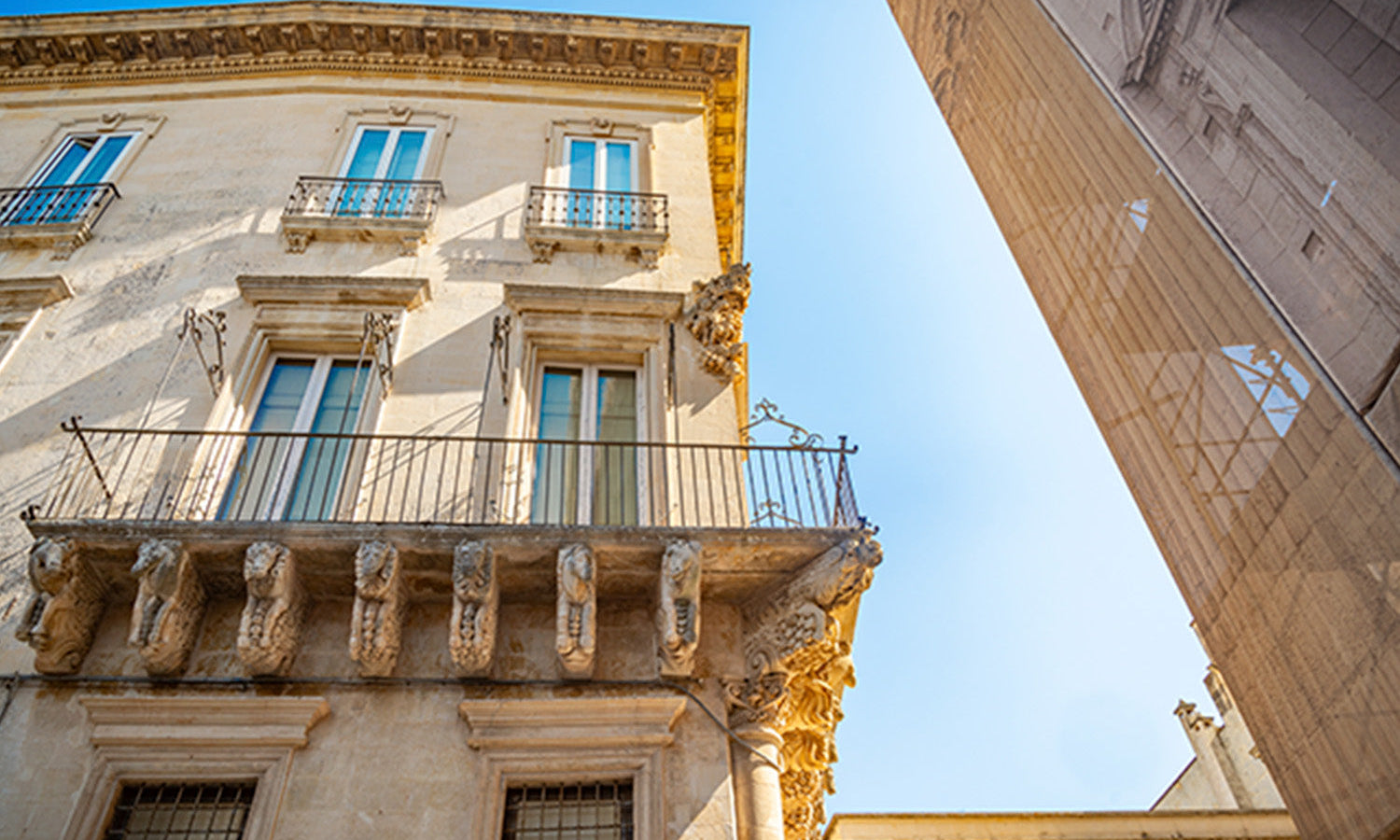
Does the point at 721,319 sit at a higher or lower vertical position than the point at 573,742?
higher

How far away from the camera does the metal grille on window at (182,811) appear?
554 centimetres

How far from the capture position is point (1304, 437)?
298 inches

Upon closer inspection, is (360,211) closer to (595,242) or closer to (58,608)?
(595,242)

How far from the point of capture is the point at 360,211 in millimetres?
10453

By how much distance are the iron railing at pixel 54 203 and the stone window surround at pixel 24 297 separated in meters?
1.28

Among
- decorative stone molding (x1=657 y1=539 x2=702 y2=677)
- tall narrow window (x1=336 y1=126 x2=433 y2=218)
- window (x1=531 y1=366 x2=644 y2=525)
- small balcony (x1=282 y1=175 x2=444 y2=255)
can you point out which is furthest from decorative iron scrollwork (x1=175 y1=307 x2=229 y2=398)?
decorative stone molding (x1=657 y1=539 x2=702 y2=677)

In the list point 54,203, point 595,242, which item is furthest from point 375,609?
point 54,203

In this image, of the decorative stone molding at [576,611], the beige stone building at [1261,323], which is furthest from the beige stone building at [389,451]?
the beige stone building at [1261,323]

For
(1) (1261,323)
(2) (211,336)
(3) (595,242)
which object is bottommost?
(1) (1261,323)

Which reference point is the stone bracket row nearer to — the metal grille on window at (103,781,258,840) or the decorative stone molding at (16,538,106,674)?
the decorative stone molding at (16,538,106,674)

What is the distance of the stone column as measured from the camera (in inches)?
229

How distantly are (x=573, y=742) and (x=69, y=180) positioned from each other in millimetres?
10597

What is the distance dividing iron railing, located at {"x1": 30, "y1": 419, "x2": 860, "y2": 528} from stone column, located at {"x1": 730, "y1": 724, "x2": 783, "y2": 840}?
5.78 feet

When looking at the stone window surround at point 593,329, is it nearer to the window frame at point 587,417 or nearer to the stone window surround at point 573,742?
the window frame at point 587,417
